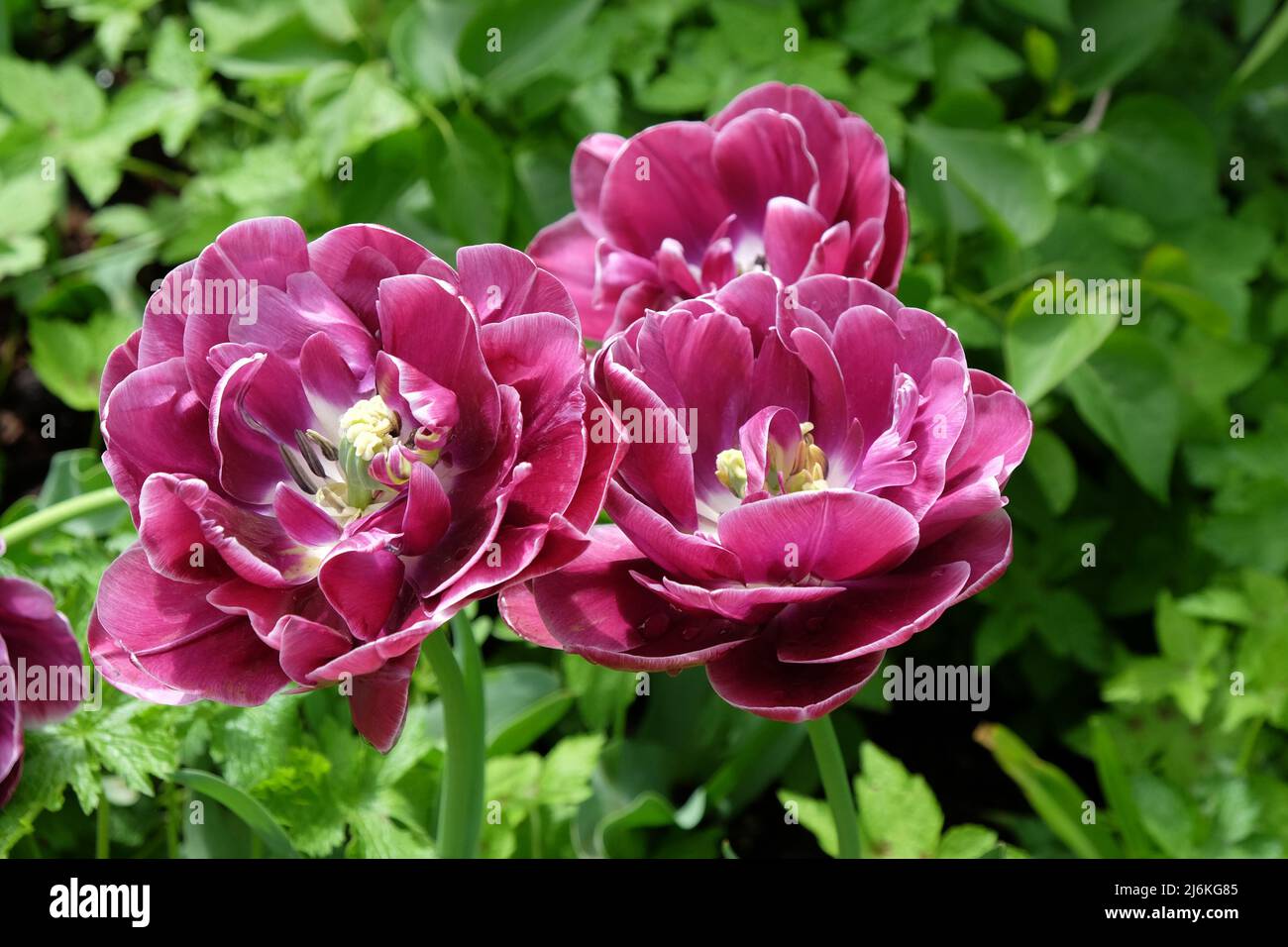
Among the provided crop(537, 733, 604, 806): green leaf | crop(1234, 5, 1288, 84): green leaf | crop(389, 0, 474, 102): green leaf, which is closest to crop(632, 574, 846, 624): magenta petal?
crop(537, 733, 604, 806): green leaf

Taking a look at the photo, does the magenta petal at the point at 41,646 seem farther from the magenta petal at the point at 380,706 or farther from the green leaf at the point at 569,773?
the green leaf at the point at 569,773

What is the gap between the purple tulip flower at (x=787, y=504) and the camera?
2.23ft

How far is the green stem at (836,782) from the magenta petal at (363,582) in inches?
11.2

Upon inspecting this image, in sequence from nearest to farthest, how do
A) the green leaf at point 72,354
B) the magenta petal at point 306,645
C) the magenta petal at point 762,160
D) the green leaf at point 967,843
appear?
the magenta petal at point 306,645 < the magenta petal at point 762,160 < the green leaf at point 967,843 < the green leaf at point 72,354

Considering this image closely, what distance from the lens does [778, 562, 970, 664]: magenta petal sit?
68 cm

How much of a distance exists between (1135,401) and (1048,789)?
1.36ft

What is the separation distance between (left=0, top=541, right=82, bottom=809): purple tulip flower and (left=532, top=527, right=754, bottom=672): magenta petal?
35 cm

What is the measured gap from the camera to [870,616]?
0.71 meters

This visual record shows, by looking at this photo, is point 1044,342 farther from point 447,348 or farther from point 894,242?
point 447,348

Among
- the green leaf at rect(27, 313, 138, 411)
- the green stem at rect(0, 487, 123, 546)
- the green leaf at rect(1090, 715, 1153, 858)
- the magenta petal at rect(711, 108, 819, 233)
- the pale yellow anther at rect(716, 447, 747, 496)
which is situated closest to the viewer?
the pale yellow anther at rect(716, 447, 747, 496)

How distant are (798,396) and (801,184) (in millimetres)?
179

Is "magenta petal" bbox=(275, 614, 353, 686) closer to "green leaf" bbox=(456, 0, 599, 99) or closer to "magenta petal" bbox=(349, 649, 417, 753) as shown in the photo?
"magenta petal" bbox=(349, 649, 417, 753)

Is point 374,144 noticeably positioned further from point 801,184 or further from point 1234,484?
point 1234,484

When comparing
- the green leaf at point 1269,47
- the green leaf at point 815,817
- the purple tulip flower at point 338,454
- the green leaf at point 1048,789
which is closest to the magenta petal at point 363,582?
the purple tulip flower at point 338,454
